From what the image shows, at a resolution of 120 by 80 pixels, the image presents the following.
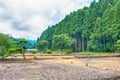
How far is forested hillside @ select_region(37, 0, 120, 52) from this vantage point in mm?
110000

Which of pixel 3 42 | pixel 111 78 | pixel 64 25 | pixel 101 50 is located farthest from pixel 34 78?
pixel 64 25

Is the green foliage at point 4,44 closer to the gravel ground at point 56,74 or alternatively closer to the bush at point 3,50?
the bush at point 3,50

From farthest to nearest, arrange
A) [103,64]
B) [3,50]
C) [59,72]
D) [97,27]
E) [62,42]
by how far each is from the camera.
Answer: [62,42], [97,27], [3,50], [103,64], [59,72]

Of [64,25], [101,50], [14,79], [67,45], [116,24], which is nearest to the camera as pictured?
[14,79]

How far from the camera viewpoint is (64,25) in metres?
170

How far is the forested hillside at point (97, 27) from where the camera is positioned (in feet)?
361

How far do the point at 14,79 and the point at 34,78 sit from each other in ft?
5.55

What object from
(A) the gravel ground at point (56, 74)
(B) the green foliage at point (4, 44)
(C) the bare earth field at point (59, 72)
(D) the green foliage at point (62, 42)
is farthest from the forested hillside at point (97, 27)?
(A) the gravel ground at point (56, 74)

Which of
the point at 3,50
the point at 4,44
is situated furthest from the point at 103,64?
the point at 4,44

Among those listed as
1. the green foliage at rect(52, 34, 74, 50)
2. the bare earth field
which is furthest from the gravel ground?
the green foliage at rect(52, 34, 74, 50)

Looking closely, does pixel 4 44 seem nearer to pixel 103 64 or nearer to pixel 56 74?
pixel 103 64

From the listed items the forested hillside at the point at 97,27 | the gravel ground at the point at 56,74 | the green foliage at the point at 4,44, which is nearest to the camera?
the gravel ground at the point at 56,74

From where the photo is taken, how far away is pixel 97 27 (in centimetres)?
12581

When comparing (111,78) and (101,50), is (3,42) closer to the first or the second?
(111,78)
